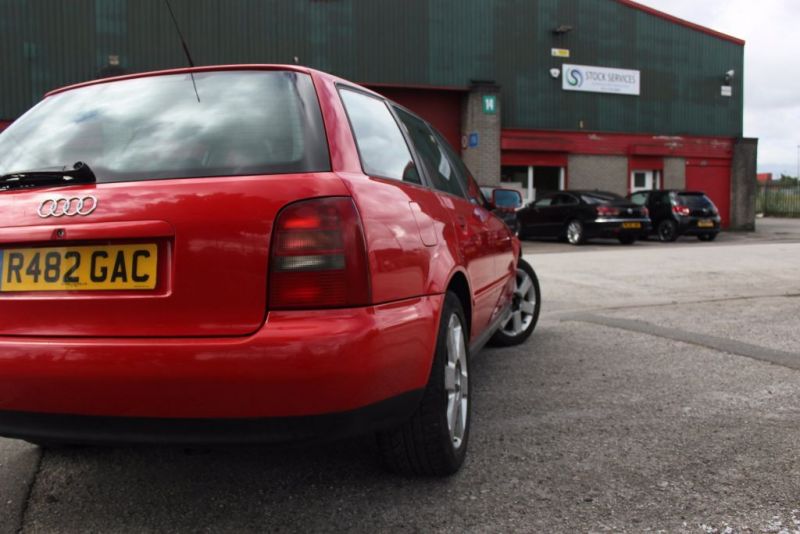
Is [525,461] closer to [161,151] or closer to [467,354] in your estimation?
[467,354]

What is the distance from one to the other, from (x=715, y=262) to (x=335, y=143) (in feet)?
33.4

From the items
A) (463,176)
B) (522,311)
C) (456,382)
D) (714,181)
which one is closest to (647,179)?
(714,181)

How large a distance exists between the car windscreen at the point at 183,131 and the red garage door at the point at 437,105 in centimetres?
1959

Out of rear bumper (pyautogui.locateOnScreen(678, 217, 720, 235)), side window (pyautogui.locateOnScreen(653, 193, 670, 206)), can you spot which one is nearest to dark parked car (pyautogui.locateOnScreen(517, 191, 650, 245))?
rear bumper (pyautogui.locateOnScreen(678, 217, 720, 235))

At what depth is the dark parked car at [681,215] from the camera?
18.3 m

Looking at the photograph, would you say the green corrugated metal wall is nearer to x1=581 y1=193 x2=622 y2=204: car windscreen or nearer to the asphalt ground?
x1=581 y1=193 x2=622 y2=204: car windscreen

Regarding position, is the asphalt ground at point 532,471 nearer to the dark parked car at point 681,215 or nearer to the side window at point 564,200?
the side window at point 564,200

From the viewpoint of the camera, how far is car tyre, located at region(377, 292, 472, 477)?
2.42m

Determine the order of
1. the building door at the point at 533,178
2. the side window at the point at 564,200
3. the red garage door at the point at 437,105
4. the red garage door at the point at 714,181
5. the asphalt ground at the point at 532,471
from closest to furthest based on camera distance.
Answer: the asphalt ground at the point at 532,471 → the side window at the point at 564,200 → the red garage door at the point at 437,105 → the building door at the point at 533,178 → the red garage door at the point at 714,181

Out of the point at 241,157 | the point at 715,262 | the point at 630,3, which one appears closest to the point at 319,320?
the point at 241,157

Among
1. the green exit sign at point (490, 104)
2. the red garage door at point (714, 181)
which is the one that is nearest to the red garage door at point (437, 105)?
the green exit sign at point (490, 104)

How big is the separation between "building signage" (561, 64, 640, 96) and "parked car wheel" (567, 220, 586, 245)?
25.6 ft

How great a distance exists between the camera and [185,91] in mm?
2369

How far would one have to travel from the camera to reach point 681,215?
59.9 ft
